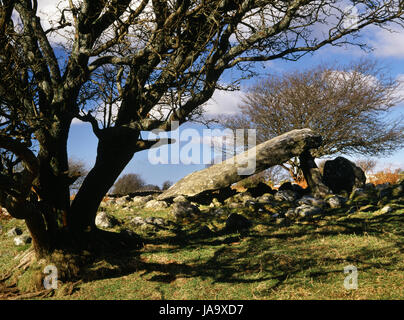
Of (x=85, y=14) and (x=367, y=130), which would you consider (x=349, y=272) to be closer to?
(x=85, y=14)

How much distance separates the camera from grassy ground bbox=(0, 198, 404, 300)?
471 cm

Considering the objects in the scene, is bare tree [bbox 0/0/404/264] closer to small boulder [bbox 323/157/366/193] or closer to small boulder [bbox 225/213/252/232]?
small boulder [bbox 225/213/252/232]

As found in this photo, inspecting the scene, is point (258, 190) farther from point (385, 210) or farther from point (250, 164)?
point (385, 210)

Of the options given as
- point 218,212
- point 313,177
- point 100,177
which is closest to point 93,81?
point 100,177

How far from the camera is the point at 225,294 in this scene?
4742mm

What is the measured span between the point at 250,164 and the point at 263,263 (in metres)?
6.69

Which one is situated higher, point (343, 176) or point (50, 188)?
point (343, 176)

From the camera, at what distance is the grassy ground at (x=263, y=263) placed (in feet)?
15.5

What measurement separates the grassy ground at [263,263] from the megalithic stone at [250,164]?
398 centimetres

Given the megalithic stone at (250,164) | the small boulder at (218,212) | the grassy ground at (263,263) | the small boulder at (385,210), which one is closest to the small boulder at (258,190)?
the megalithic stone at (250,164)

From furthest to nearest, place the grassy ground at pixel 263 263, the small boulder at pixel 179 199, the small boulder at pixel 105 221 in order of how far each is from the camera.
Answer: the small boulder at pixel 179 199 < the small boulder at pixel 105 221 < the grassy ground at pixel 263 263

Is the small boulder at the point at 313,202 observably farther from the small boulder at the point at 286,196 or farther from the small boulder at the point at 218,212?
the small boulder at the point at 218,212

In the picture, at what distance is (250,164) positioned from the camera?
12062 mm
